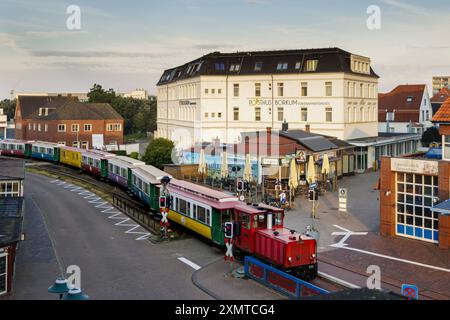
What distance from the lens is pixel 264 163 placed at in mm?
43500

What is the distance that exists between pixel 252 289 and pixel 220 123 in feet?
163

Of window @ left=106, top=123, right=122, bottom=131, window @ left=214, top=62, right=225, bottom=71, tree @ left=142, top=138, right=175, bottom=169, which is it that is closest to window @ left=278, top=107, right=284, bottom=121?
window @ left=214, top=62, right=225, bottom=71

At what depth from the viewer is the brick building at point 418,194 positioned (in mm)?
25469

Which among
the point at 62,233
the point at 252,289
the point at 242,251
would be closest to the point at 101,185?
the point at 62,233

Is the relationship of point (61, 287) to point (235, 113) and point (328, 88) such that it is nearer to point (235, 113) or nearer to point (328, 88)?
point (328, 88)

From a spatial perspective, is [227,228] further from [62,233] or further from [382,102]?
[382,102]

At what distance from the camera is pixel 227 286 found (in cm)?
1988

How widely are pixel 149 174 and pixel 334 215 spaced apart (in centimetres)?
1322

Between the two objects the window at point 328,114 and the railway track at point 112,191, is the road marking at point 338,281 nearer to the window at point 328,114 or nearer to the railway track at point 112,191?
the railway track at point 112,191

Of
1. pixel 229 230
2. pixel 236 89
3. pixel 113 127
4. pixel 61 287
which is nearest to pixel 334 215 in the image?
pixel 229 230

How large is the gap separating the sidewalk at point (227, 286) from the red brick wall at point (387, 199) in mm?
9861

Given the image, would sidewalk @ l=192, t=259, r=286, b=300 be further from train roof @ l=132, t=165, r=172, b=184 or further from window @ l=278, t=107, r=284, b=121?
window @ l=278, t=107, r=284, b=121

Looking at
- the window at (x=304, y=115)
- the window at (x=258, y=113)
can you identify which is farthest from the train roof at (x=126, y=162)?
the window at (x=304, y=115)

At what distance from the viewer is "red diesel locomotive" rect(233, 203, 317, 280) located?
20.1 metres
